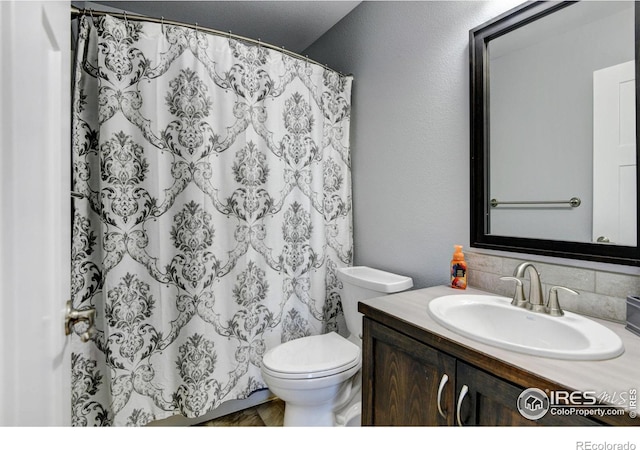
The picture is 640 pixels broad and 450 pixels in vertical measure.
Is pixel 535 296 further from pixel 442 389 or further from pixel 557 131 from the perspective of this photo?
pixel 557 131

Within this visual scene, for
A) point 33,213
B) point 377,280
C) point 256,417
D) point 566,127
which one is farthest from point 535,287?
point 256,417

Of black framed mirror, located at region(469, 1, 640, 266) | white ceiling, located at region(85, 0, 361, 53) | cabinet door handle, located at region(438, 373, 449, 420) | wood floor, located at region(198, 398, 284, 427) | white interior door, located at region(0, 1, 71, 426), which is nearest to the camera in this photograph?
white interior door, located at region(0, 1, 71, 426)

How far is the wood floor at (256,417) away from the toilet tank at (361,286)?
2.10 ft

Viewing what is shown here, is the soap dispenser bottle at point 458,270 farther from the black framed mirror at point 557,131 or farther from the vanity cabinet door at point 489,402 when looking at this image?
the vanity cabinet door at point 489,402

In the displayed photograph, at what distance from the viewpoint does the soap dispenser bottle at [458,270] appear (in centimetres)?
133

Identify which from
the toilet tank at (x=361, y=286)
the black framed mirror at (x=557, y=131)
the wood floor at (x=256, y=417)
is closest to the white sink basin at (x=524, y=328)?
the black framed mirror at (x=557, y=131)

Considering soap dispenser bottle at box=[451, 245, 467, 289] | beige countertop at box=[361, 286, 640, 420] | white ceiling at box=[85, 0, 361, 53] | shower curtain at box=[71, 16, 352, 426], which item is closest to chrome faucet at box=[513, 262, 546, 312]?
beige countertop at box=[361, 286, 640, 420]

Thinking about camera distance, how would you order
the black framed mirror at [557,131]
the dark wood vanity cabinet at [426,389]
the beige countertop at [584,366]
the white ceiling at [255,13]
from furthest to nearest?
1. the white ceiling at [255,13]
2. the black framed mirror at [557,131]
3. the dark wood vanity cabinet at [426,389]
4. the beige countertop at [584,366]

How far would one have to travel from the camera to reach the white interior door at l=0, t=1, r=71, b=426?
431 millimetres

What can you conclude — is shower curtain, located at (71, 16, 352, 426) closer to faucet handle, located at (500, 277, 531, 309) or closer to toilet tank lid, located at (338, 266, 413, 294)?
toilet tank lid, located at (338, 266, 413, 294)

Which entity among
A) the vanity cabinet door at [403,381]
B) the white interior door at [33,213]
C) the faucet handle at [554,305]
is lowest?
the vanity cabinet door at [403,381]

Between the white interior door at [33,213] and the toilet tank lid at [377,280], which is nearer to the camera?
the white interior door at [33,213]

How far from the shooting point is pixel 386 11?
69.9 inches
